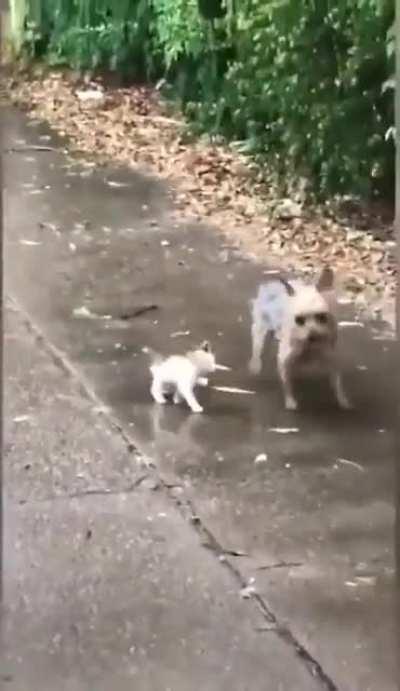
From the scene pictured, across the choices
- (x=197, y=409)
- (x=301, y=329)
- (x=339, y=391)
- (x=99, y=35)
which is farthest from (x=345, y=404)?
(x=99, y=35)

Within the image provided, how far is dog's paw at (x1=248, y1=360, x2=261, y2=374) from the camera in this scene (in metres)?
2.49

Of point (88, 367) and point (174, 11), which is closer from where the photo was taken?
point (88, 367)

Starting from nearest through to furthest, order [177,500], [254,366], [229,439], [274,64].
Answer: [177,500] < [229,439] < [254,366] < [274,64]

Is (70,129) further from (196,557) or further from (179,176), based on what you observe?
(196,557)

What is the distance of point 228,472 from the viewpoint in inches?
82.3

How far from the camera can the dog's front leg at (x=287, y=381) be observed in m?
2.34

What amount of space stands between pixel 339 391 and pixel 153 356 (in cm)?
41

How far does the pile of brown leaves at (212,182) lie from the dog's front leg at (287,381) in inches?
13.1

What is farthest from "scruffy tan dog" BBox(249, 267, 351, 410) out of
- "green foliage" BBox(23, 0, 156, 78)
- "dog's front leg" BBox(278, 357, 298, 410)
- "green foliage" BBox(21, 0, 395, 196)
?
"green foliage" BBox(23, 0, 156, 78)

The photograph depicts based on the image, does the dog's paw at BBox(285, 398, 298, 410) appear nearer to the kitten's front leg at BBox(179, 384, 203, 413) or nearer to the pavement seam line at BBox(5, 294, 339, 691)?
the kitten's front leg at BBox(179, 384, 203, 413)

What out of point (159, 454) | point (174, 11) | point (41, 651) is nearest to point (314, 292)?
point (159, 454)

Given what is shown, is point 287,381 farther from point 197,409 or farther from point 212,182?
point 212,182

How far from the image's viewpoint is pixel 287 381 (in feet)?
7.70

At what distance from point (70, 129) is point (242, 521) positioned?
9.54ft
